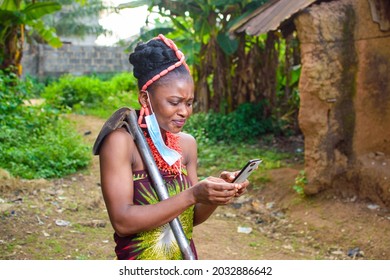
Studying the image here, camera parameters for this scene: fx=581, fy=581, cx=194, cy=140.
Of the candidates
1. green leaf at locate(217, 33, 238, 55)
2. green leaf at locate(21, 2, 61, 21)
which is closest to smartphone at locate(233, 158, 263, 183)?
green leaf at locate(217, 33, 238, 55)

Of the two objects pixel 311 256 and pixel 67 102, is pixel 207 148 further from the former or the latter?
pixel 67 102

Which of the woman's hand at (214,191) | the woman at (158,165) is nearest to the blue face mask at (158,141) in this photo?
the woman at (158,165)

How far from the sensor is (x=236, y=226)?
586cm

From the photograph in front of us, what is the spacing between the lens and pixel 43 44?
19031 millimetres

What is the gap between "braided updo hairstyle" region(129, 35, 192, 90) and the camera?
2102 mm

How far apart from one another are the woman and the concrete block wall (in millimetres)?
16925

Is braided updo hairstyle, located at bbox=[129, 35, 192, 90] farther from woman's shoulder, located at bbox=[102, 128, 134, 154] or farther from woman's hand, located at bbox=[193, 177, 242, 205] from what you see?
woman's hand, located at bbox=[193, 177, 242, 205]

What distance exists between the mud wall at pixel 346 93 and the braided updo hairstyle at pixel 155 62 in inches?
151

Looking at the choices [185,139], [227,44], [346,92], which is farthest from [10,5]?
[185,139]

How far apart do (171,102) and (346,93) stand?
4013mm

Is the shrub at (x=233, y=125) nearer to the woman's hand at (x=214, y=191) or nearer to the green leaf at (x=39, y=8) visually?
the green leaf at (x=39, y=8)

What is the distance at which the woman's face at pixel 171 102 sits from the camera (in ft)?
6.89

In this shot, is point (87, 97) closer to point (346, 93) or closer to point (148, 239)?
point (346, 93)

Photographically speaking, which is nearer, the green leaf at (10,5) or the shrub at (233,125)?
the shrub at (233,125)
